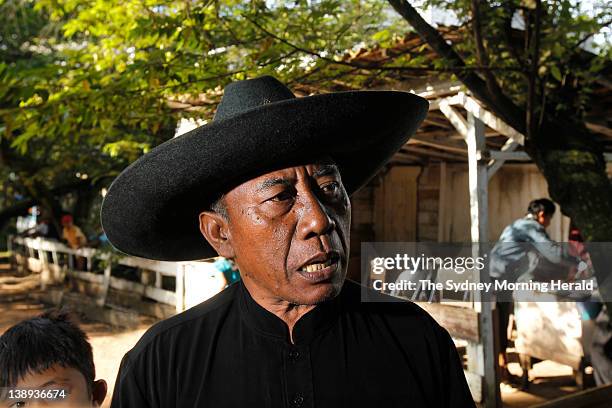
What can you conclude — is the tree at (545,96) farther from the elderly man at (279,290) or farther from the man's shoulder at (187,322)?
the man's shoulder at (187,322)

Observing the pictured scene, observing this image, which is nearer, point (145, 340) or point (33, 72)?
point (145, 340)

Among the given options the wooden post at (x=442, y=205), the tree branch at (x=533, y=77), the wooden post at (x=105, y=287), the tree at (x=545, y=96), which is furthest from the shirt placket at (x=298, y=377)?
the wooden post at (x=105, y=287)

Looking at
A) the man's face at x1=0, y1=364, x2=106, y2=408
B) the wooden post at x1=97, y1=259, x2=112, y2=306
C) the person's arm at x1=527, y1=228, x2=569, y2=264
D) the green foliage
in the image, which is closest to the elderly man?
the man's face at x1=0, y1=364, x2=106, y2=408

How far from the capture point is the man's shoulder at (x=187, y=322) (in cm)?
165

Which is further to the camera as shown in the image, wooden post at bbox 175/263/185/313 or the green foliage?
wooden post at bbox 175/263/185/313

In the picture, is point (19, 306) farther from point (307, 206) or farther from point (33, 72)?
point (307, 206)

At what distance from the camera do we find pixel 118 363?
7273 mm

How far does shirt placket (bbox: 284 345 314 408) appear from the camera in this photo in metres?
1.53

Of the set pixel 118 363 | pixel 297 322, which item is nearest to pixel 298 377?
pixel 297 322

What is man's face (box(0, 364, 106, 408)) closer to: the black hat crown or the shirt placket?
the shirt placket

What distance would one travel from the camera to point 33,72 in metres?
3.32

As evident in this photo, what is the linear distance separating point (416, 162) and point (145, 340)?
990cm

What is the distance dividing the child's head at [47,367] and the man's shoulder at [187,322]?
1.09 ft

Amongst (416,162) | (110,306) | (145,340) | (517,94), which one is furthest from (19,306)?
(145,340)
